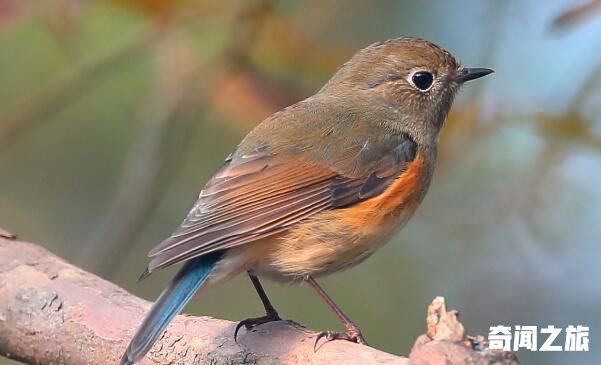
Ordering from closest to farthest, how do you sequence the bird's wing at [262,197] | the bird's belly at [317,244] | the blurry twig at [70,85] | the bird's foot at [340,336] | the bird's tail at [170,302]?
the bird's tail at [170,302] → the bird's foot at [340,336] → the bird's wing at [262,197] → the bird's belly at [317,244] → the blurry twig at [70,85]

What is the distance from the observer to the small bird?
355cm

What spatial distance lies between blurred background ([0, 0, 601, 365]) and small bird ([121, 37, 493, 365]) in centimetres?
15

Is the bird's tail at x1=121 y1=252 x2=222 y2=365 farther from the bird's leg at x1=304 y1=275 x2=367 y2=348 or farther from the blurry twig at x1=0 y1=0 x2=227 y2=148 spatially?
the blurry twig at x1=0 y1=0 x2=227 y2=148

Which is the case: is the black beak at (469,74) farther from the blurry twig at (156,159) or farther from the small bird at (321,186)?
the blurry twig at (156,159)

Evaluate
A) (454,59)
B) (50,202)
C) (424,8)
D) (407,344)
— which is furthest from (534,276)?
(50,202)

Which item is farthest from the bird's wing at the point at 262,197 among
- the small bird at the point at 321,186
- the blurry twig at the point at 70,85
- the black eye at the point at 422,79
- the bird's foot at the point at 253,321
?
the blurry twig at the point at 70,85

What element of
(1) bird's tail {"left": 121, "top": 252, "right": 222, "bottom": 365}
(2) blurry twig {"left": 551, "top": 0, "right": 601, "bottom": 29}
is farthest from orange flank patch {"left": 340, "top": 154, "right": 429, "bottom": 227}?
(2) blurry twig {"left": 551, "top": 0, "right": 601, "bottom": 29}

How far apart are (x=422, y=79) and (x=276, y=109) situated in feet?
1.99

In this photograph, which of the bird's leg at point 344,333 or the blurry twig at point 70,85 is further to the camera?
the blurry twig at point 70,85

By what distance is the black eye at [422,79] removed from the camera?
15.1ft

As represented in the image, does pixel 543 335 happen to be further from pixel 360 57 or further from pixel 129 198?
pixel 129 198

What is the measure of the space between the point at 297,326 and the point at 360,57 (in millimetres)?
1531

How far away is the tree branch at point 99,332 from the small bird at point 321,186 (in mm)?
101

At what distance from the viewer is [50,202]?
700 cm
